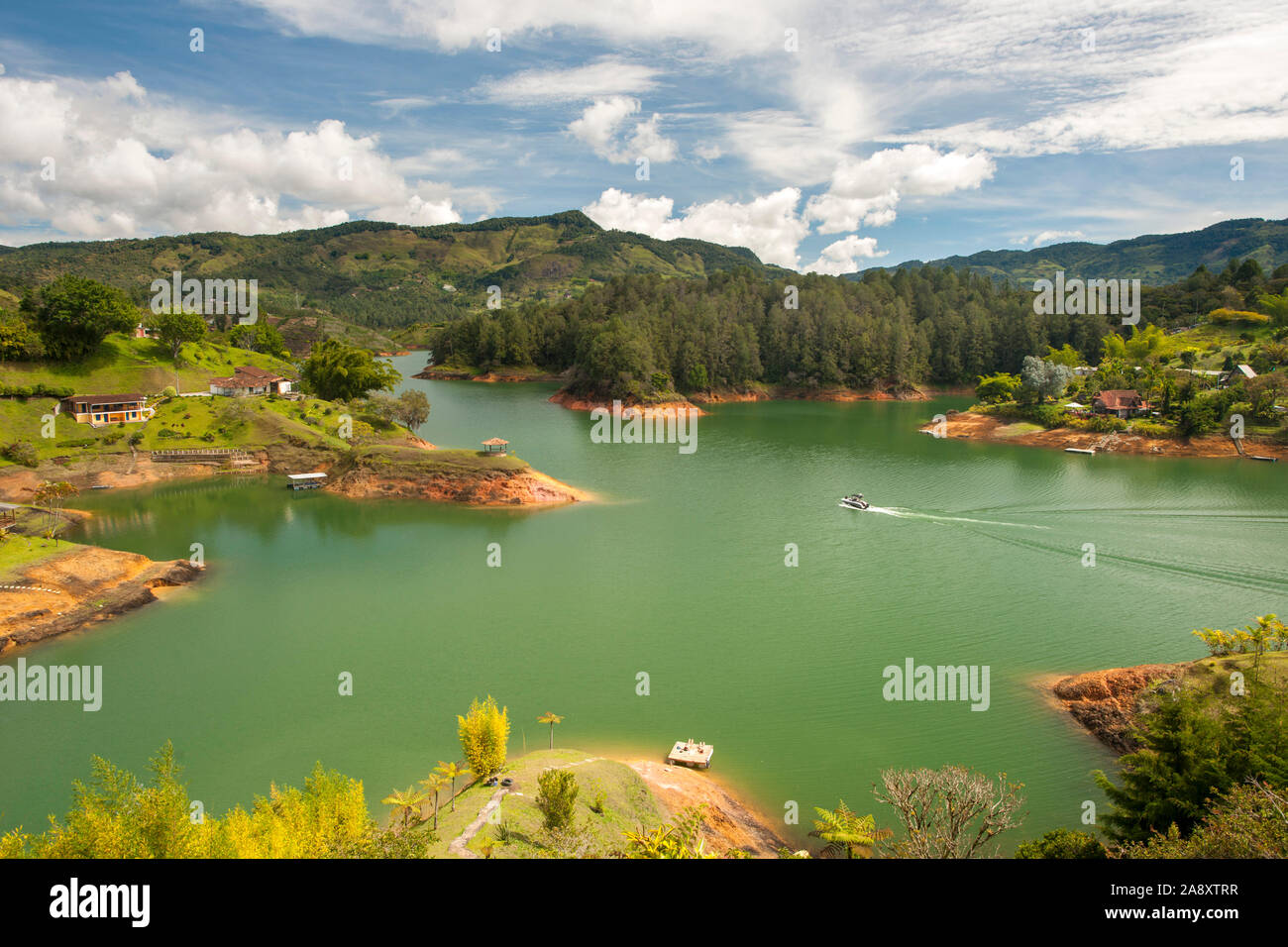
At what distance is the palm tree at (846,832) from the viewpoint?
51.5 ft

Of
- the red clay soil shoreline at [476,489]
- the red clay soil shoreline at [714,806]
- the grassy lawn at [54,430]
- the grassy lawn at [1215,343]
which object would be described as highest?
the grassy lawn at [1215,343]

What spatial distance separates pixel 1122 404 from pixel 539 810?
74.0m

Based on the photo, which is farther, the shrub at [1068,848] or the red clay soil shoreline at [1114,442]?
the red clay soil shoreline at [1114,442]

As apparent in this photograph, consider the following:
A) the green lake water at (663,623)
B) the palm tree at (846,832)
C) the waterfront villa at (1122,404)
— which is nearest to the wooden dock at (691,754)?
the green lake water at (663,623)

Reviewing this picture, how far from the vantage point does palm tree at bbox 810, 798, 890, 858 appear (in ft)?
51.5

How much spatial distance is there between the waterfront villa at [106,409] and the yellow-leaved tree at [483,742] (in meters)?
53.7

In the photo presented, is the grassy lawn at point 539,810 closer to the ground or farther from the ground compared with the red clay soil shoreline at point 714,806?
farther from the ground

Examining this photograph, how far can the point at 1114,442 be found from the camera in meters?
65.4

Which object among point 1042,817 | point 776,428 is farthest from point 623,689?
point 776,428

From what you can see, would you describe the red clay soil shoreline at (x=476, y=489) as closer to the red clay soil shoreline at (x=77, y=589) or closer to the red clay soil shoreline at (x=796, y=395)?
the red clay soil shoreline at (x=77, y=589)

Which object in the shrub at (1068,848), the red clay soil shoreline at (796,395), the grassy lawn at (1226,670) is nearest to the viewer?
the shrub at (1068,848)

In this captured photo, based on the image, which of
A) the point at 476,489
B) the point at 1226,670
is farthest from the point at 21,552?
the point at 1226,670

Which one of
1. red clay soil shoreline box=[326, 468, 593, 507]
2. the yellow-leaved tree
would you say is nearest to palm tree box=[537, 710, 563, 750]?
the yellow-leaved tree

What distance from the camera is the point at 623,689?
23.6m
